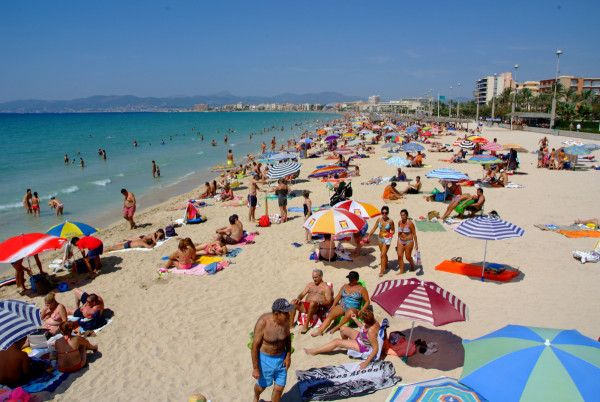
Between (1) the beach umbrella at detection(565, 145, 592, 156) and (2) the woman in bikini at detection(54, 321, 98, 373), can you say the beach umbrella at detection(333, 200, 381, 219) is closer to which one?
(2) the woman in bikini at detection(54, 321, 98, 373)

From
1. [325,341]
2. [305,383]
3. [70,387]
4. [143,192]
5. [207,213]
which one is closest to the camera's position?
[305,383]

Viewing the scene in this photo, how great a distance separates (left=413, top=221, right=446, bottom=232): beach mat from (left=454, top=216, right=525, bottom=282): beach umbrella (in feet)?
10.6

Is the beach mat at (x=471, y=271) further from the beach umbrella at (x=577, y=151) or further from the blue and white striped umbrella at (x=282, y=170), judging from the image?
the beach umbrella at (x=577, y=151)

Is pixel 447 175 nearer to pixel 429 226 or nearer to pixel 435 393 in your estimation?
pixel 429 226

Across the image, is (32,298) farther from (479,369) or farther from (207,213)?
(479,369)

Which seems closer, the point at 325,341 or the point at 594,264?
the point at 325,341

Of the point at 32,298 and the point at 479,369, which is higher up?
the point at 479,369

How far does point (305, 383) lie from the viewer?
4547 mm

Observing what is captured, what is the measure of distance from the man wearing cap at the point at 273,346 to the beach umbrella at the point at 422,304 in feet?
4.45

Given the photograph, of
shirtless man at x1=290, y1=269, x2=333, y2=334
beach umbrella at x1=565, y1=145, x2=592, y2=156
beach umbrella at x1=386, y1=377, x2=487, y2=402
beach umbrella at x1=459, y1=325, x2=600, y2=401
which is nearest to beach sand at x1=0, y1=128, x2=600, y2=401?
shirtless man at x1=290, y1=269, x2=333, y2=334

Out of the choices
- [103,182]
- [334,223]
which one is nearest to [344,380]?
[334,223]

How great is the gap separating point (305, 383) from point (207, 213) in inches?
382

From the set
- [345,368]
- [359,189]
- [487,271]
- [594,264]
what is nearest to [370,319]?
[345,368]

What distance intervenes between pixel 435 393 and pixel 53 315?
5.66 metres
